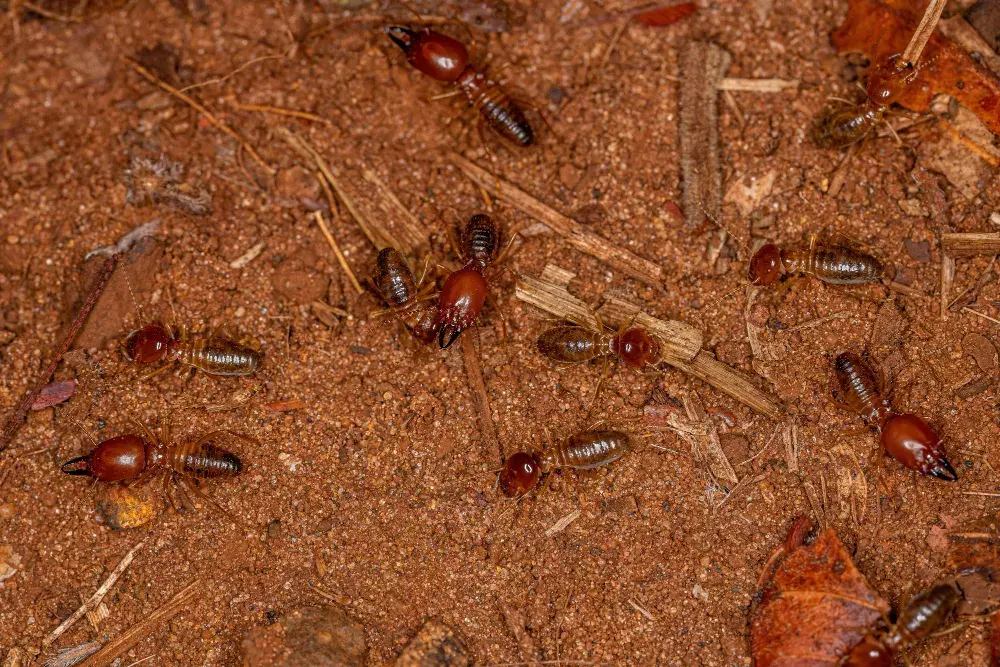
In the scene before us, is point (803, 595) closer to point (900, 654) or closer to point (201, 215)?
point (900, 654)

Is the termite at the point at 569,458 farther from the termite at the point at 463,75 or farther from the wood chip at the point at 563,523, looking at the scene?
the termite at the point at 463,75

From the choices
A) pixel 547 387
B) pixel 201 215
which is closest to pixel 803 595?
pixel 547 387

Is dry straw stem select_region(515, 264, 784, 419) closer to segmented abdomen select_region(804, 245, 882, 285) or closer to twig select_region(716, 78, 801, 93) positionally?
segmented abdomen select_region(804, 245, 882, 285)

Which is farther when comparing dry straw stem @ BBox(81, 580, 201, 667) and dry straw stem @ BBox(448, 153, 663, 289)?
dry straw stem @ BBox(448, 153, 663, 289)

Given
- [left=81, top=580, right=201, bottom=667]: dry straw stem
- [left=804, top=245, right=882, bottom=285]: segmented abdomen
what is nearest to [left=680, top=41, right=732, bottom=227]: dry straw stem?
[left=804, top=245, right=882, bottom=285]: segmented abdomen

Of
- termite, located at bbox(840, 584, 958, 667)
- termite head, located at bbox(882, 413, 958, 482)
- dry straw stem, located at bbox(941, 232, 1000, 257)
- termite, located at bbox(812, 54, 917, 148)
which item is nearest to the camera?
termite, located at bbox(840, 584, 958, 667)

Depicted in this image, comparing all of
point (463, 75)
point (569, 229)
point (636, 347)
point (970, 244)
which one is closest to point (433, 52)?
point (463, 75)

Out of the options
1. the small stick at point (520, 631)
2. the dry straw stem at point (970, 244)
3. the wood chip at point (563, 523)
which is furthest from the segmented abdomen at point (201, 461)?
the dry straw stem at point (970, 244)
